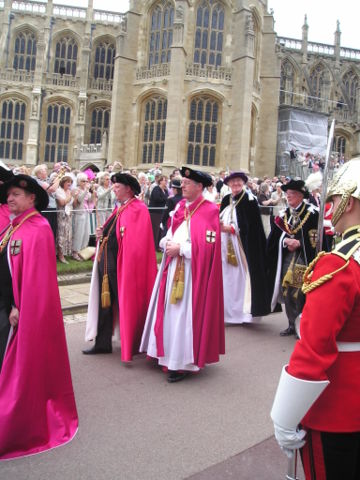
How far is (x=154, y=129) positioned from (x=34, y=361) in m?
28.1

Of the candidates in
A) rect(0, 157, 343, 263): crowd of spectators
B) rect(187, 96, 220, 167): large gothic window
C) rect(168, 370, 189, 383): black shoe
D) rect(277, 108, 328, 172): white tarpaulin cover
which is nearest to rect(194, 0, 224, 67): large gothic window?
rect(187, 96, 220, 167): large gothic window

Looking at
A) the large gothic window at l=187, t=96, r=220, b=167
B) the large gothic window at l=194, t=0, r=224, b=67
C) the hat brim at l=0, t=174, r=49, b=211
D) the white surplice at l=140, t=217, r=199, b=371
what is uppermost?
the large gothic window at l=194, t=0, r=224, b=67

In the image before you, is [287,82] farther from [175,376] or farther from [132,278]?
[175,376]

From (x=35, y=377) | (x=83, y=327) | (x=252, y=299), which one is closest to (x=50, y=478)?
(x=35, y=377)

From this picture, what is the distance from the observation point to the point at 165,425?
364cm

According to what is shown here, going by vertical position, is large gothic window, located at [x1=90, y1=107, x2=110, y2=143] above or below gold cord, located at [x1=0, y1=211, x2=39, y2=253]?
above

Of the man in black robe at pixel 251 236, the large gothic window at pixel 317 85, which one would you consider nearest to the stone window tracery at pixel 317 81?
the large gothic window at pixel 317 85

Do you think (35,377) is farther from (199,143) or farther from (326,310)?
(199,143)

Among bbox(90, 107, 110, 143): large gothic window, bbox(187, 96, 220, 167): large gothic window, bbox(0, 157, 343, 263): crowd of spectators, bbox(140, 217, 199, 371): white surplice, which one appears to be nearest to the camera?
bbox(140, 217, 199, 371): white surplice

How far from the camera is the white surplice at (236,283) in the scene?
6.82m

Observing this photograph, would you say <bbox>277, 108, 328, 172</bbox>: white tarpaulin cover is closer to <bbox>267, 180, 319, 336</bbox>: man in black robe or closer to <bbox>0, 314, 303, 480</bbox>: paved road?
<bbox>267, 180, 319, 336</bbox>: man in black robe

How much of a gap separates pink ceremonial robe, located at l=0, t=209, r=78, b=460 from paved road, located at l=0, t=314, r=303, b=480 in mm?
153

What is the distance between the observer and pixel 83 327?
6.27 meters

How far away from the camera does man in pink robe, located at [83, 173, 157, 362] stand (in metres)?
4.89
